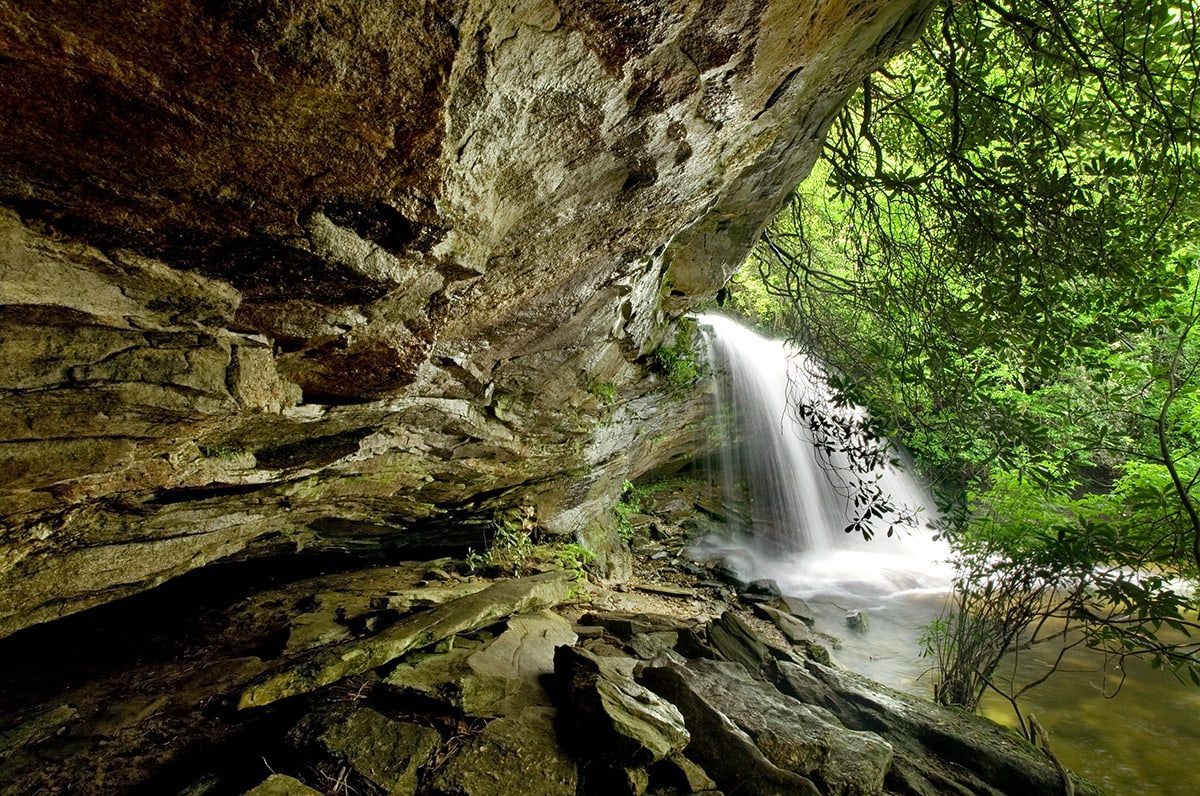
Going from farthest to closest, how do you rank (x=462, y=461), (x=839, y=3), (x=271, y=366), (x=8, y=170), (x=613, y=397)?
(x=613, y=397)
(x=462, y=461)
(x=271, y=366)
(x=839, y=3)
(x=8, y=170)

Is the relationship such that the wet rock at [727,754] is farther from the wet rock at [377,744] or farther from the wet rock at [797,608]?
the wet rock at [797,608]

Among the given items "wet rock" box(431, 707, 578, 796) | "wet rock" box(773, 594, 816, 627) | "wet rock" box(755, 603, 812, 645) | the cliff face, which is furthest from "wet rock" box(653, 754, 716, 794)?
"wet rock" box(773, 594, 816, 627)

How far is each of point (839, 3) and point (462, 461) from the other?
15.1 ft

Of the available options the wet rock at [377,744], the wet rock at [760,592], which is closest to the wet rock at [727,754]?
the wet rock at [377,744]

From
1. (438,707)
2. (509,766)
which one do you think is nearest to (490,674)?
(438,707)

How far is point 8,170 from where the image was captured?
1728 millimetres

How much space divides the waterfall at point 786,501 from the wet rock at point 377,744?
30.7 feet

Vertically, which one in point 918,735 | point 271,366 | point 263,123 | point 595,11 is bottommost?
point 918,735

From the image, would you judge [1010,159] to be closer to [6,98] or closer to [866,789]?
[866,789]

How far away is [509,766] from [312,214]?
303cm

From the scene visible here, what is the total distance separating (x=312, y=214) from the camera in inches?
86.2

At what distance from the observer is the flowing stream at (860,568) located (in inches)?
225

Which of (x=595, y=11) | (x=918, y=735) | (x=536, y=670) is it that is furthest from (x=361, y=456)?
(x=918, y=735)

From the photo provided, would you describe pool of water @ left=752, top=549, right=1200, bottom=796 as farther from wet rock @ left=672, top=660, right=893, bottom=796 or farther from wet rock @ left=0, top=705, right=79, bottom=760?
wet rock @ left=0, top=705, right=79, bottom=760
